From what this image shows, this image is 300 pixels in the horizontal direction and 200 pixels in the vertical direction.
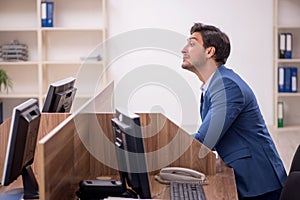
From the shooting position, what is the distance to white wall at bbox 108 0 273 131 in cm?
685

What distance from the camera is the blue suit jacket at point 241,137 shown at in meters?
2.73

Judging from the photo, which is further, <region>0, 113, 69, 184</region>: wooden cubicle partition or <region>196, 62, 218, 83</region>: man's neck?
<region>196, 62, 218, 83</region>: man's neck

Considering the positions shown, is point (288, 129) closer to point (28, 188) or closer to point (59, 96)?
point (59, 96)

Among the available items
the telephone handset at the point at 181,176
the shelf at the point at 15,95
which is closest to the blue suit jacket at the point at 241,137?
the telephone handset at the point at 181,176

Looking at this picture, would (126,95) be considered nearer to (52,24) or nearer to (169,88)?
(169,88)

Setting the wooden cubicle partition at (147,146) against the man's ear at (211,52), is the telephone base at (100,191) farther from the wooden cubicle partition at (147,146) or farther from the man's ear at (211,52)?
the man's ear at (211,52)

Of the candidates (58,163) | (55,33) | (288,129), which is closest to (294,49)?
(288,129)

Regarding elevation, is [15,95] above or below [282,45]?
below

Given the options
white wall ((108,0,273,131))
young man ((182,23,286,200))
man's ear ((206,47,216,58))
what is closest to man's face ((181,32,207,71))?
man's ear ((206,47,216,58))

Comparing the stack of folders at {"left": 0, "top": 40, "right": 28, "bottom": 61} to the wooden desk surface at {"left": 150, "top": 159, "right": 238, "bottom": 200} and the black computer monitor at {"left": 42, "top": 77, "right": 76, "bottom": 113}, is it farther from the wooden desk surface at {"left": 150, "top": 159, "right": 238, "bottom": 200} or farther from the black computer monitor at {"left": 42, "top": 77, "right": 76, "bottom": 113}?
the wooden desk surface at {"left": 150, "top": 159, "right": 238, "bottom": 200}

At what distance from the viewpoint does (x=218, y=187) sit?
2475 mm

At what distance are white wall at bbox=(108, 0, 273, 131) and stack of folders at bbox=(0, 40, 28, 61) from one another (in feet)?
3.66

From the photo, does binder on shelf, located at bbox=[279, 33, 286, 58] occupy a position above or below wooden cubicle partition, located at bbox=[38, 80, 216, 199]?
above

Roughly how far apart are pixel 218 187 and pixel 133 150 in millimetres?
605
